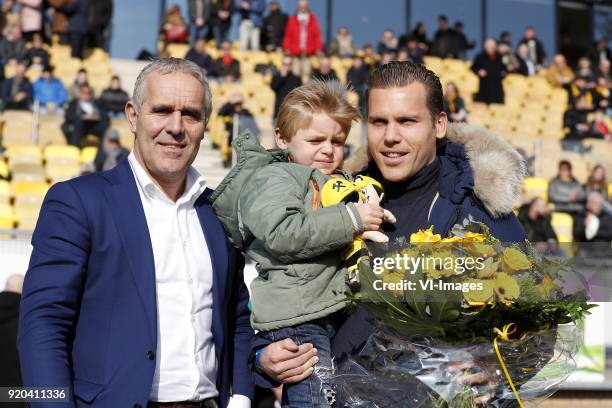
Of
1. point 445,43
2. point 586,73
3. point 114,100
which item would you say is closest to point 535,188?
point 114,100

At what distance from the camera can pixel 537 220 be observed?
1061cm

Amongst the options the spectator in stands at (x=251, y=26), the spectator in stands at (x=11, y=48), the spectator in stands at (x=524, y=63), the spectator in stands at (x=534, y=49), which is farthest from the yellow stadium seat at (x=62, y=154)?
the spectator in stands at (x=534, y=49)

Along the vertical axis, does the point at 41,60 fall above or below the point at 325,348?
above

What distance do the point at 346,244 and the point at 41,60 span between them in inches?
485

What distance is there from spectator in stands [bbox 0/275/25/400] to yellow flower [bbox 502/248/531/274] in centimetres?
329

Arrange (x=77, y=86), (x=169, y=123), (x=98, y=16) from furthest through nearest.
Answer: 1. (x=98, y=16)
2. (x=77, y=86)
3. (x=169, y=123)

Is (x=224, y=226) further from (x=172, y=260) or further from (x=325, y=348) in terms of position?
(x=325, y=348)

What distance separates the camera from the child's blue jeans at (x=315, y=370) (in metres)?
2.83

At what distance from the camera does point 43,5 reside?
15.3m

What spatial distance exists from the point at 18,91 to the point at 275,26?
6415 mm

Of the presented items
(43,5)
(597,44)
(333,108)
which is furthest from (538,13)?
(333,108)

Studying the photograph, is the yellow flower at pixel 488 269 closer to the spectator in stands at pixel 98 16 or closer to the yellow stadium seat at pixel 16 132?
the yellow stadium seat at pixel 16 132

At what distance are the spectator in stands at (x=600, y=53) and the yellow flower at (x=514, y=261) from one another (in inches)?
787

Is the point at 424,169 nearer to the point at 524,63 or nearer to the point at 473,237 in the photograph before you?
the point at 473,237
